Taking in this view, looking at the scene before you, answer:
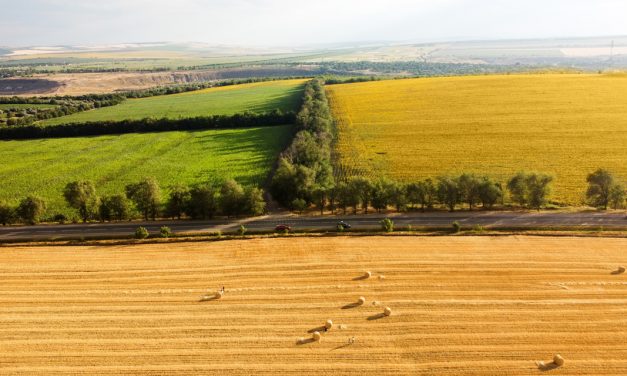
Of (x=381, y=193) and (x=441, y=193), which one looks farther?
(x=381, y=193)

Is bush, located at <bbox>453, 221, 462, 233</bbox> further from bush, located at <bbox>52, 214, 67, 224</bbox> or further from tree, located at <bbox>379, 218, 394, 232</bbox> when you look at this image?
bush, located at <bbox>52, 214, 67, 224</bbox>

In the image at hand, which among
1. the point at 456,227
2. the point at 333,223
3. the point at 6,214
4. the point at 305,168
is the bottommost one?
the point at 333,223

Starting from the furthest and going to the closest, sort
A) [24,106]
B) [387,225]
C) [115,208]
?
[24,106] < [115,208] < [387,225]

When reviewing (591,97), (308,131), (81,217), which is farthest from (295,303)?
(591,97)

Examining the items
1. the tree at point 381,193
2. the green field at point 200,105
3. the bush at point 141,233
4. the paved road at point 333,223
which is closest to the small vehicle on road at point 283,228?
the paved road at point 333,223

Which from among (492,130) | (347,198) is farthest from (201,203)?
(492,130)

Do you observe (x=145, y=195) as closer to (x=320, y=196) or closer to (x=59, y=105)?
(x=320, y=196)

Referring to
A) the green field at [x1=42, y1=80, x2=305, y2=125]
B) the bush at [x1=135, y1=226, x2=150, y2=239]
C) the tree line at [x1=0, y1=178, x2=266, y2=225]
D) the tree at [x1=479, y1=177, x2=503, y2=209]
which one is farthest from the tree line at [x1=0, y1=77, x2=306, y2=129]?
the tree at [x1=479, y1=177, x2=503, y2=209]

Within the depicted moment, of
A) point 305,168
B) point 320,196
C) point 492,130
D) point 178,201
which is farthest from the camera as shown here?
point 492,130
